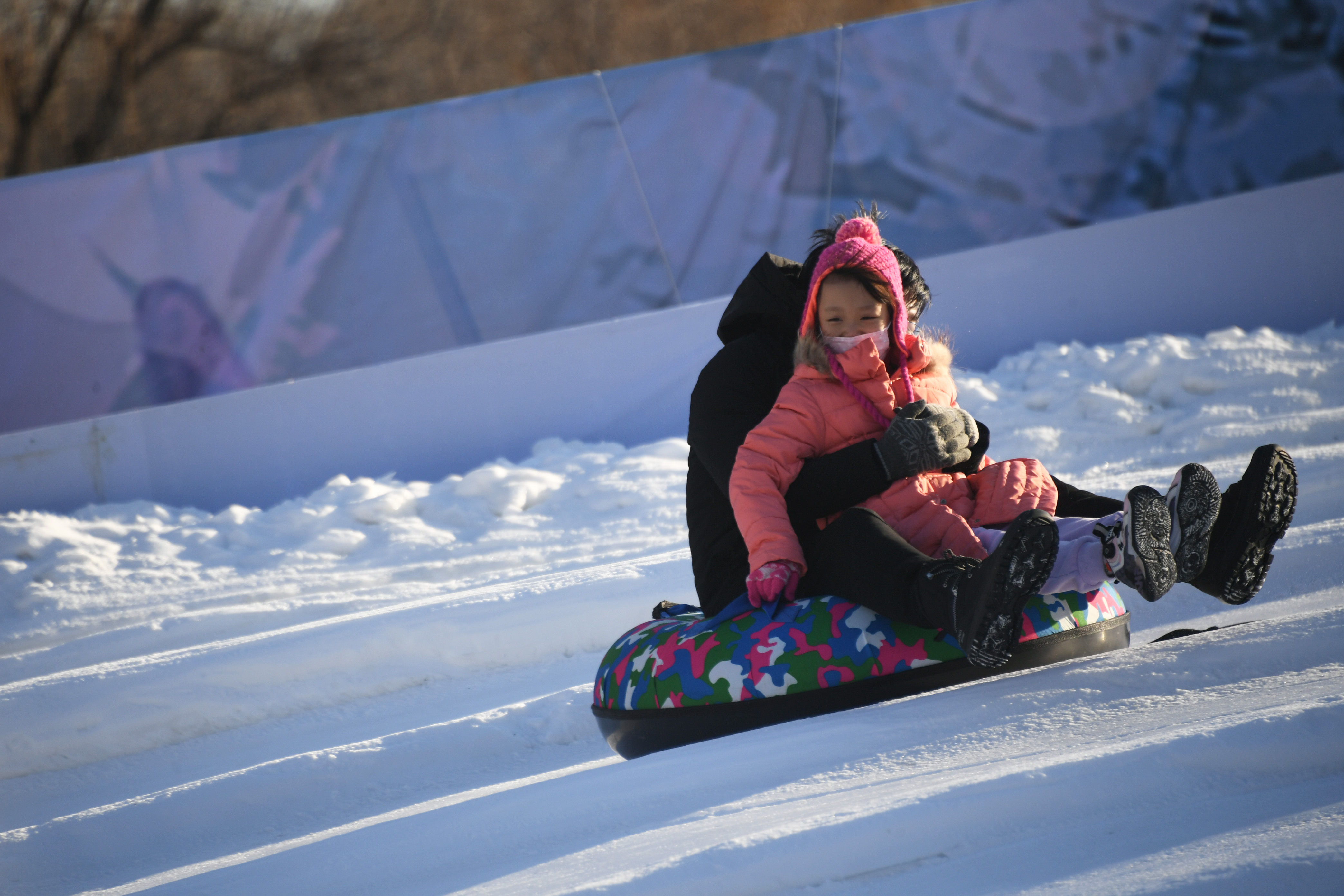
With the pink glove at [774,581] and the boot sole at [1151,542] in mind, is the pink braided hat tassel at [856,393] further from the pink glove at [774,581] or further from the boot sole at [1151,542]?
the boot sole at [1151,542]

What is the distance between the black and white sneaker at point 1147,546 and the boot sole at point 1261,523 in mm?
180

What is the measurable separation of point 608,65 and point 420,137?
6.58 meters

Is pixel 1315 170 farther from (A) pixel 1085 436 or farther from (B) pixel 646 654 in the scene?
(B) pixel 646 654

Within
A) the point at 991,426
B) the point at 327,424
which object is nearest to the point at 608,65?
the point at 327,424

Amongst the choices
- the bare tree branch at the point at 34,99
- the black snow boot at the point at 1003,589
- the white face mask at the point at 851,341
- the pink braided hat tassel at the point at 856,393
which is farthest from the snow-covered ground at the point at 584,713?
the bare tree branch at the point at 34,99

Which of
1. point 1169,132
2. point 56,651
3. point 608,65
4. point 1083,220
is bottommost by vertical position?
point 56,651

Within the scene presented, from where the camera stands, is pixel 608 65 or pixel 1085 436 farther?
pixel 608 65

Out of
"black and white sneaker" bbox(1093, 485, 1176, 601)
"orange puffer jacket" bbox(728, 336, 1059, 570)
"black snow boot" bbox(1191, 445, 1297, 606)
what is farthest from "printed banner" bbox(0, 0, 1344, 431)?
"black and white sneaker" bbox(1093, 485, 1176, 601)

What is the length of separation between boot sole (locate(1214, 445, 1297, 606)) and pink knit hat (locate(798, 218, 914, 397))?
1.88ft

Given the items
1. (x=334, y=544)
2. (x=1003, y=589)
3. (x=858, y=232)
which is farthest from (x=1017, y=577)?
(x=334, y=544)

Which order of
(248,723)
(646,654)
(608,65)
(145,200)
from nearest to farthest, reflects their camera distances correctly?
(646,654), (248,723), (145,200), (608,65)

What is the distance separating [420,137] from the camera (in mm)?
5371

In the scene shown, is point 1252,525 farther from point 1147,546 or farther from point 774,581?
point 774,581

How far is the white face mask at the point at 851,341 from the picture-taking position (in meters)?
1.92
